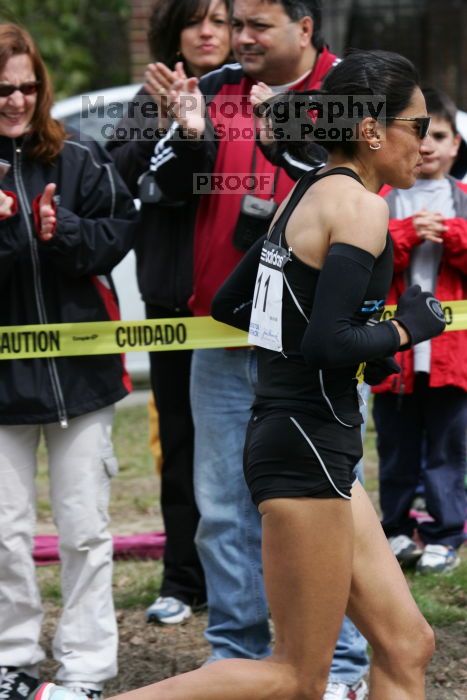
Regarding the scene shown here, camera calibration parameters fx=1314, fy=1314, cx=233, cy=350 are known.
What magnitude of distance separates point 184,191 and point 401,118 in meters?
1.40

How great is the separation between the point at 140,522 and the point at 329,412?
3.75 m

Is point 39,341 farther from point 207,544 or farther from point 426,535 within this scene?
point 426,535

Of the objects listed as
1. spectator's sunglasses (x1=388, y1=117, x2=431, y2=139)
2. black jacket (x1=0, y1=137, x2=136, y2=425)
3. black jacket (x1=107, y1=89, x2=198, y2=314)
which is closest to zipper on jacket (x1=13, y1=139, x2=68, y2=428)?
black jacket (x1=0, y1=137, x2=136, y2=425)

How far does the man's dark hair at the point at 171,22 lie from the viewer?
537 cm

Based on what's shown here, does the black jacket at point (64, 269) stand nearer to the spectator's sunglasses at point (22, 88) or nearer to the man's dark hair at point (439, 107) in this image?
the spectator's sunglasses at point (22, 88)

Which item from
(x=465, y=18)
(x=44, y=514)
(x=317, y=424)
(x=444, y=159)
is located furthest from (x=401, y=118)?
(x=465, y=18)

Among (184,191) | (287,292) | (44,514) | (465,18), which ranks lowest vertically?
(44,514)

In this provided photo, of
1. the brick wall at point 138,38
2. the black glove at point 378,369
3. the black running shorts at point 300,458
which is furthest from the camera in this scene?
the brick wall at point 138,38

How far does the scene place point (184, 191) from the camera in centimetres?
467

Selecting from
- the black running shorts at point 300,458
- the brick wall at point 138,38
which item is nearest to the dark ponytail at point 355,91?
the black running shorts at point 300,458

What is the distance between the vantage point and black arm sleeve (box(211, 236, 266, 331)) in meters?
3.80

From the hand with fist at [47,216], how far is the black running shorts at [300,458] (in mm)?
1245

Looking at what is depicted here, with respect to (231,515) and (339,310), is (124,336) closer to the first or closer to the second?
(231,515)

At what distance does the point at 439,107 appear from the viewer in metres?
5.88
